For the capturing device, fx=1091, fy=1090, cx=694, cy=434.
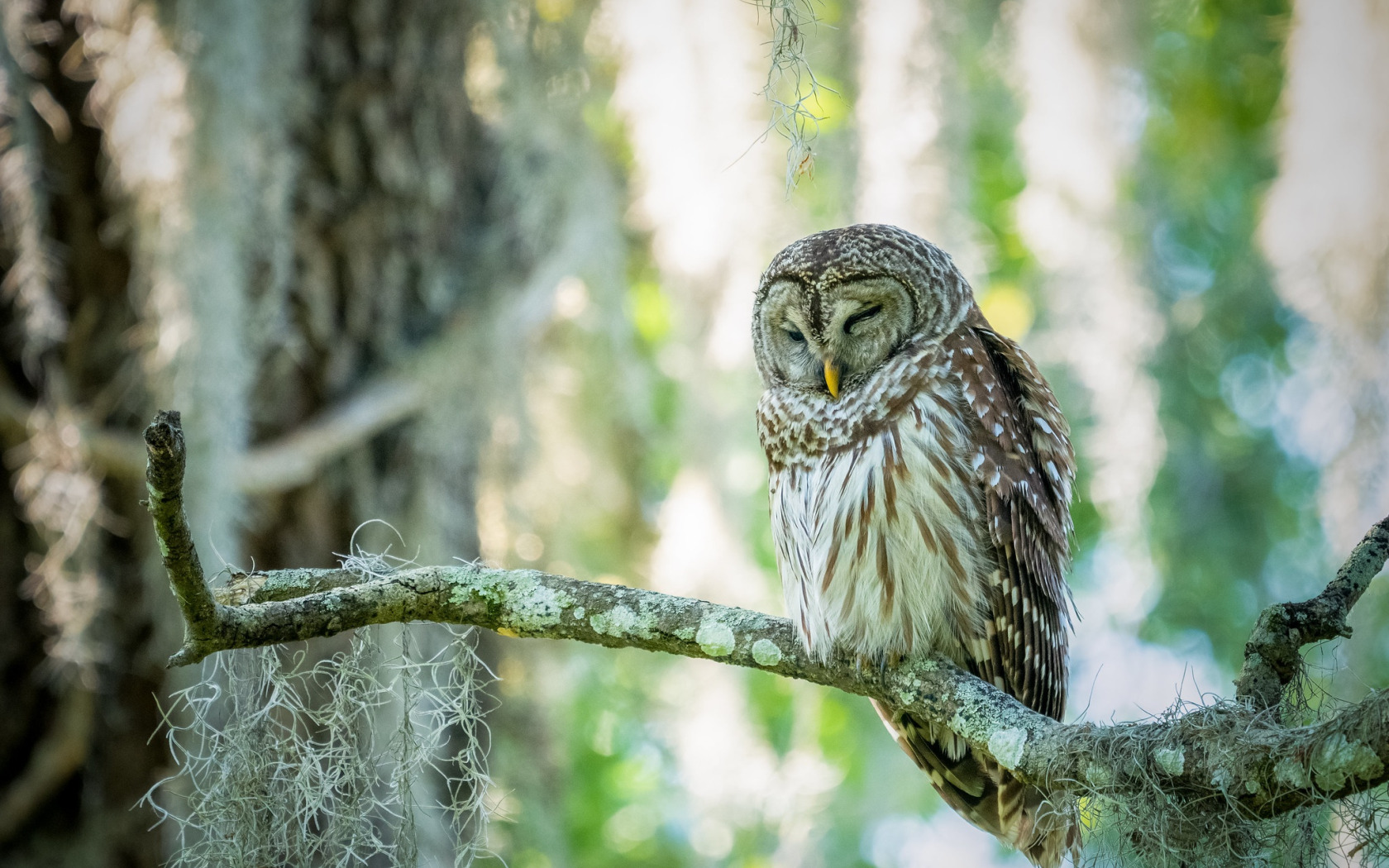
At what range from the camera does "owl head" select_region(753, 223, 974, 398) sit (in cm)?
260

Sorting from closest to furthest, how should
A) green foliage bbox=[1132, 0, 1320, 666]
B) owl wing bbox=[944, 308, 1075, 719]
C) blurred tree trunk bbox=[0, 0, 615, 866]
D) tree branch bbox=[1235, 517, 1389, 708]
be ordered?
tree branch bbox=[1235, 517, 1389, 708], owl wing bbox=[944, 308, 1075, 719], blurred tree trunk bbox=[0, 0, 615, 866], green foliage bbox=[1132, 0, 1320, 666]

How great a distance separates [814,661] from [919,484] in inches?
18.9

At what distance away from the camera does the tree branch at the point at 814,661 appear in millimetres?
1517

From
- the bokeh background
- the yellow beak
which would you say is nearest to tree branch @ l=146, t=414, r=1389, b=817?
the yellow beak

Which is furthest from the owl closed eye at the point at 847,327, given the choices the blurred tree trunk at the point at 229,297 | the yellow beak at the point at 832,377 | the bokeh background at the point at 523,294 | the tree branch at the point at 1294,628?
the blurred tree trunk at the point at 229,297

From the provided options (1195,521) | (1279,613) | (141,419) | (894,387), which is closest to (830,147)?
(894,387)

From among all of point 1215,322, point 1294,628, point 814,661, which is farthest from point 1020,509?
point 1215,322

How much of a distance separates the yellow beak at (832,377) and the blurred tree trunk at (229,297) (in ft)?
6.10

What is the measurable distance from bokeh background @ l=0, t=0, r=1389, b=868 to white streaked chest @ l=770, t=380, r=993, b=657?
971 mm

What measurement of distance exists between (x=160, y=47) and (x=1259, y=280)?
19.2ft

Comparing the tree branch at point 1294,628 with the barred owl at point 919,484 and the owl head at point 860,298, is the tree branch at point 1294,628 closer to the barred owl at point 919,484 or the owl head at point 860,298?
the barred owl at point 919,484

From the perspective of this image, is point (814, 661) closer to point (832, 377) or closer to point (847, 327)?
point (832, 377)

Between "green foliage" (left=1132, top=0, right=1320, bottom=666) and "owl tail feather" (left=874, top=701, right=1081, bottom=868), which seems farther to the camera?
"green foliage" (left=1132, top=0, right=1320, bottom=666)

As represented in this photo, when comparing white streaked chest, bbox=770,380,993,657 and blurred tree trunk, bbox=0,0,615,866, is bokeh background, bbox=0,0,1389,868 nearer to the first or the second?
blurred tree trunk, bbox=0,0,615,866
